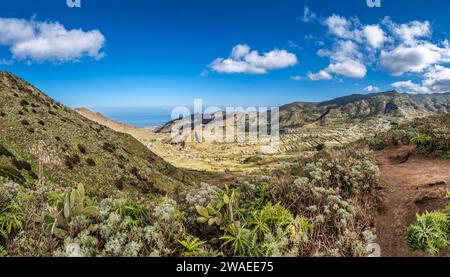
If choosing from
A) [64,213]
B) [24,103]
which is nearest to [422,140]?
[64,213]

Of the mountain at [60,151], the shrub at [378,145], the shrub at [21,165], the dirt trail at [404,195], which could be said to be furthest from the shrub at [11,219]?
the shrub at [21,165]

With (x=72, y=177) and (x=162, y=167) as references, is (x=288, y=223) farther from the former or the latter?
(x=162, y=167)

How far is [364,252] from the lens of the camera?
23.3 feet

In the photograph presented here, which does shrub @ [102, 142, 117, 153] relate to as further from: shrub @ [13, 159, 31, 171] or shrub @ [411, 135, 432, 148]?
shrub @ [411, 135, 432, 148]

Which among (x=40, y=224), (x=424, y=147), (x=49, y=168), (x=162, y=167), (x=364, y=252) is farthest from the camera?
(x=162, y=167)

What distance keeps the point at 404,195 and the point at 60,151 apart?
51436 mm

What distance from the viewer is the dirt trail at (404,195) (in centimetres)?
844

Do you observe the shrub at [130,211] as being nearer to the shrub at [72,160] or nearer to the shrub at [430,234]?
the shrub at [430,234]

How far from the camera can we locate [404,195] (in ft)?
34.8

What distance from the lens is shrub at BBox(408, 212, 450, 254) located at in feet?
23.9

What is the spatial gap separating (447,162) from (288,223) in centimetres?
1071

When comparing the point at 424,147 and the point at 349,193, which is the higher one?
the point at 424,147

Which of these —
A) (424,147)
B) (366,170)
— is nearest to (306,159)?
(366,170)

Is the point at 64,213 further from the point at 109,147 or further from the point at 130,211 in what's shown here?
the point at 109,147
